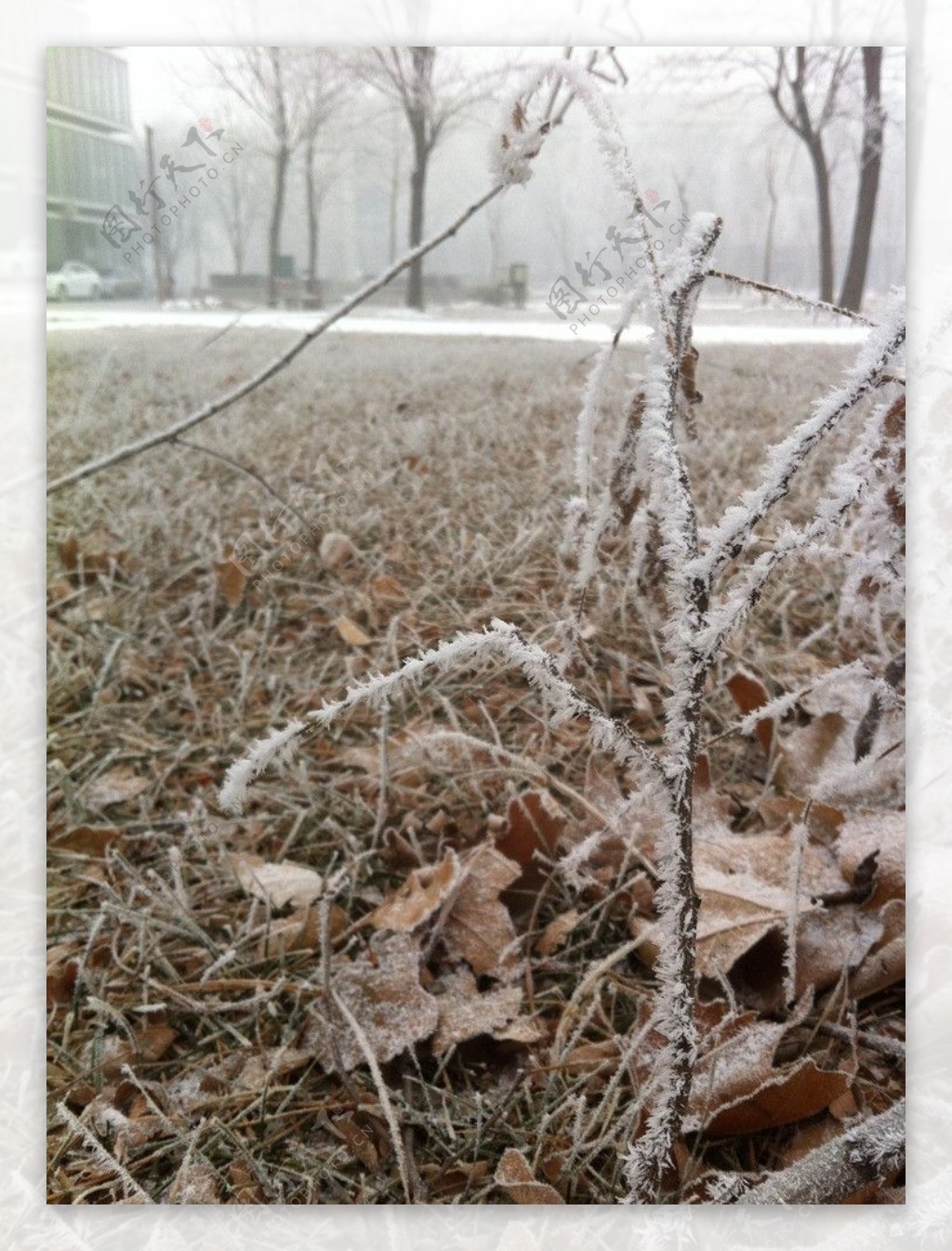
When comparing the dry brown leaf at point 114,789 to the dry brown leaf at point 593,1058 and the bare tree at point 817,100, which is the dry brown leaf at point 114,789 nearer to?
the dry brown leaf at point 593,1058

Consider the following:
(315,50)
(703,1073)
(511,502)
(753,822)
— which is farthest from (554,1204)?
(315,50)

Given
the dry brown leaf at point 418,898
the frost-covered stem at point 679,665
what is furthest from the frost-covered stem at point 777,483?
the dry brown leaf at point 418,898

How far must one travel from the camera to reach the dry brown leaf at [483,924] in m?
0.84

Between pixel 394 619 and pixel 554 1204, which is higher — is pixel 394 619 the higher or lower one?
the higher one

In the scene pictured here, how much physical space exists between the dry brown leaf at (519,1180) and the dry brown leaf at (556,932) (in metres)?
0.15

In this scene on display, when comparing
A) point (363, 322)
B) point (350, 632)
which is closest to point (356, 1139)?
point (350, 632)

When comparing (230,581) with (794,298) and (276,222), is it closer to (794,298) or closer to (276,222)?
(276,222)

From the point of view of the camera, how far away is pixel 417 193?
891 mm

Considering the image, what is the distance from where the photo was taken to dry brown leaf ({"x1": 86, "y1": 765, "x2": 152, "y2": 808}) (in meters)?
0.91

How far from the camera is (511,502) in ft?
2.99

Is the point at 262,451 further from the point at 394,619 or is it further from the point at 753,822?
the point at 753,822

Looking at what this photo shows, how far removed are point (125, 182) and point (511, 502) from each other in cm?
42

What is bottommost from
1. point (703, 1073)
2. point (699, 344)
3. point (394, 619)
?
point (703, 1073)

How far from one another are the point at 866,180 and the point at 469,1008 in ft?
2.49
